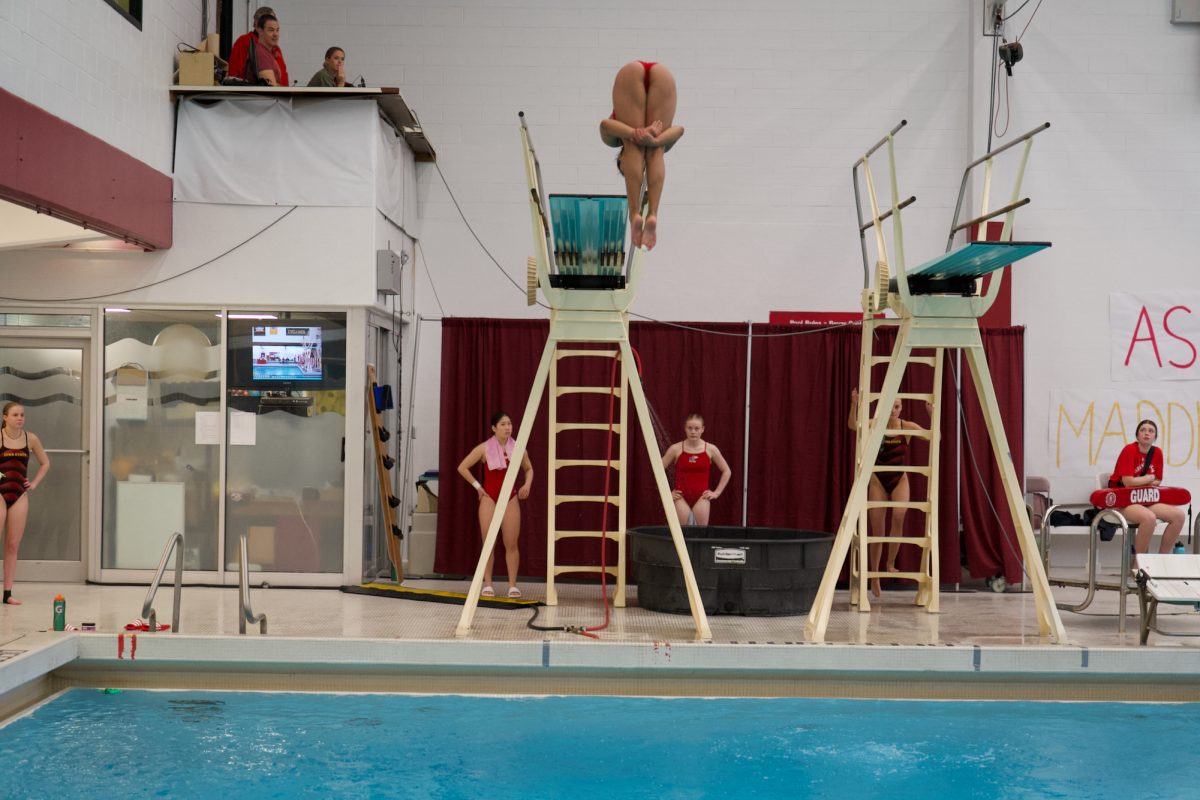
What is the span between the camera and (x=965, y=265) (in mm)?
6617

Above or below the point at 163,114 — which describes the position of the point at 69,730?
below

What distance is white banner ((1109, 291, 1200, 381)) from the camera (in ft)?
34.0

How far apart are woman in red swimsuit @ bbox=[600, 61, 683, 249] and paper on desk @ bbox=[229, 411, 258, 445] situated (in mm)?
4367

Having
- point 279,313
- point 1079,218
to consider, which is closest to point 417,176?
point 279,313

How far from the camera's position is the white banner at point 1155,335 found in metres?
10.4

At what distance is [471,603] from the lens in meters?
6.83

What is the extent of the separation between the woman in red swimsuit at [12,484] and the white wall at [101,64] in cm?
207

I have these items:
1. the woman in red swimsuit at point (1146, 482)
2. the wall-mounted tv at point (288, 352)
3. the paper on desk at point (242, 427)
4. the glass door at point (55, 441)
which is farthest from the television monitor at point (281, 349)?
the woman in red swimsuit at point (1146, 482)

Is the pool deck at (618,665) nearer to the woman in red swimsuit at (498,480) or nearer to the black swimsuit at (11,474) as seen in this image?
the black swimsuit at (11,474)

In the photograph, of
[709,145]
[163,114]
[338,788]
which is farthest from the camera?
[709,145]

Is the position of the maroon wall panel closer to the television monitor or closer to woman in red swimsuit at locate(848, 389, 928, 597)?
the television monitor

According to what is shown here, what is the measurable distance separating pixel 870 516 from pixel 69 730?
5795 mm

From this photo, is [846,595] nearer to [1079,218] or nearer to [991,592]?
[991,592]

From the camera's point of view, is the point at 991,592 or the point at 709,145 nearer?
the point at 991,592
